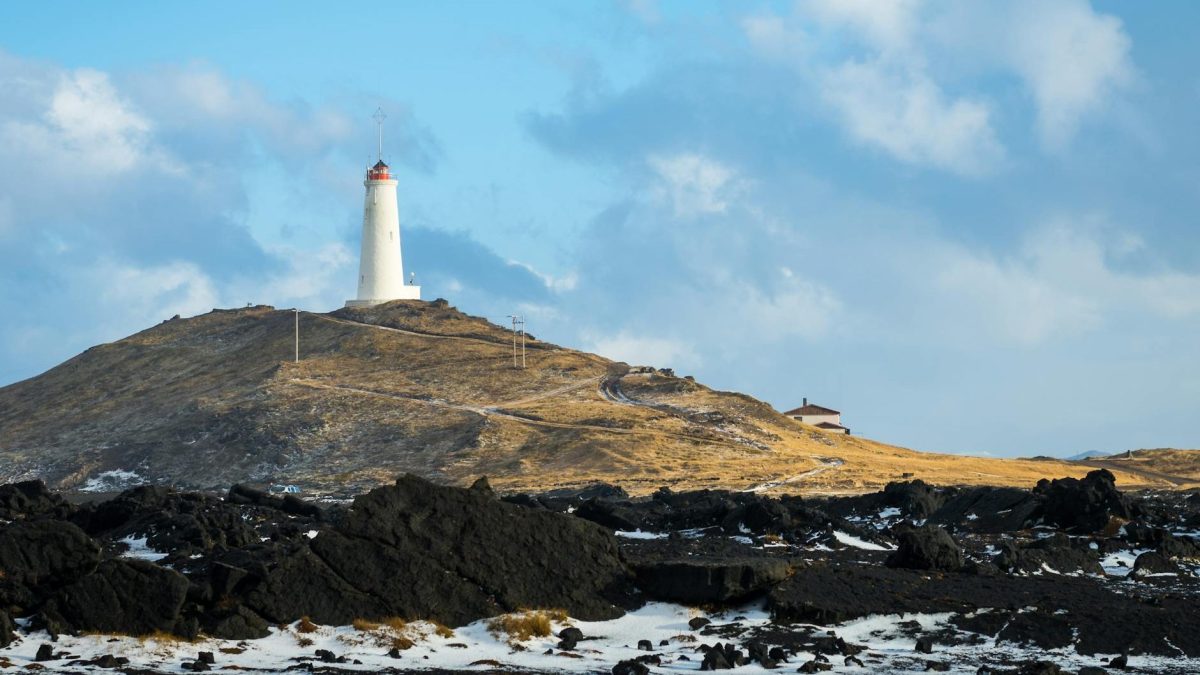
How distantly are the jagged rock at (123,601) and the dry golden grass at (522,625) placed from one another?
6.22 m

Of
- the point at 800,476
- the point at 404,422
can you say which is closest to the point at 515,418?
the point at 404,422

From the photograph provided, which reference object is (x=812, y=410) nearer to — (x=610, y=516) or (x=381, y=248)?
(x=381, y=248)

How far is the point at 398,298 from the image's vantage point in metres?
147

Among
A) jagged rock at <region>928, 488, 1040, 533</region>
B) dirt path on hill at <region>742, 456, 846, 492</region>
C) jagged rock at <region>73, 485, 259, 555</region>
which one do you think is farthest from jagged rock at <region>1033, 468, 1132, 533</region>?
dirt path on hill at <region>742, 456, 846, 492</region>

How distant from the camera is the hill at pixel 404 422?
98.9 meters

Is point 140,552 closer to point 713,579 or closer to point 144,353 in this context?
point 713,579

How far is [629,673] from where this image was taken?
2884 cm

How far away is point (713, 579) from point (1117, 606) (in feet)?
27.9

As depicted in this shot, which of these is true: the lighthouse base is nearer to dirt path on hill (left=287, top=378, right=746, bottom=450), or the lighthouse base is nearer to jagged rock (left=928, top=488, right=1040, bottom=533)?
dirt path on hill (left=287, top=378, right=746, bottom=450)

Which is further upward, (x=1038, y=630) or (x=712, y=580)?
(x=712, y=580)

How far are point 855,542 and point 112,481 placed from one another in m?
76.4

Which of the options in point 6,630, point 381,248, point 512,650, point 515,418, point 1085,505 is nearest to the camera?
point 6,630

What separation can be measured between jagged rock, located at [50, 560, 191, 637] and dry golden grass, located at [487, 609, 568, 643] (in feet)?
20.4

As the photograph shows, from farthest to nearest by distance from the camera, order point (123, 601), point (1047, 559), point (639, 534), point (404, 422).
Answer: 1. point (404, 422)
2. point (639, 534)
3. point (1047, 559)
4. point (123, 601)
